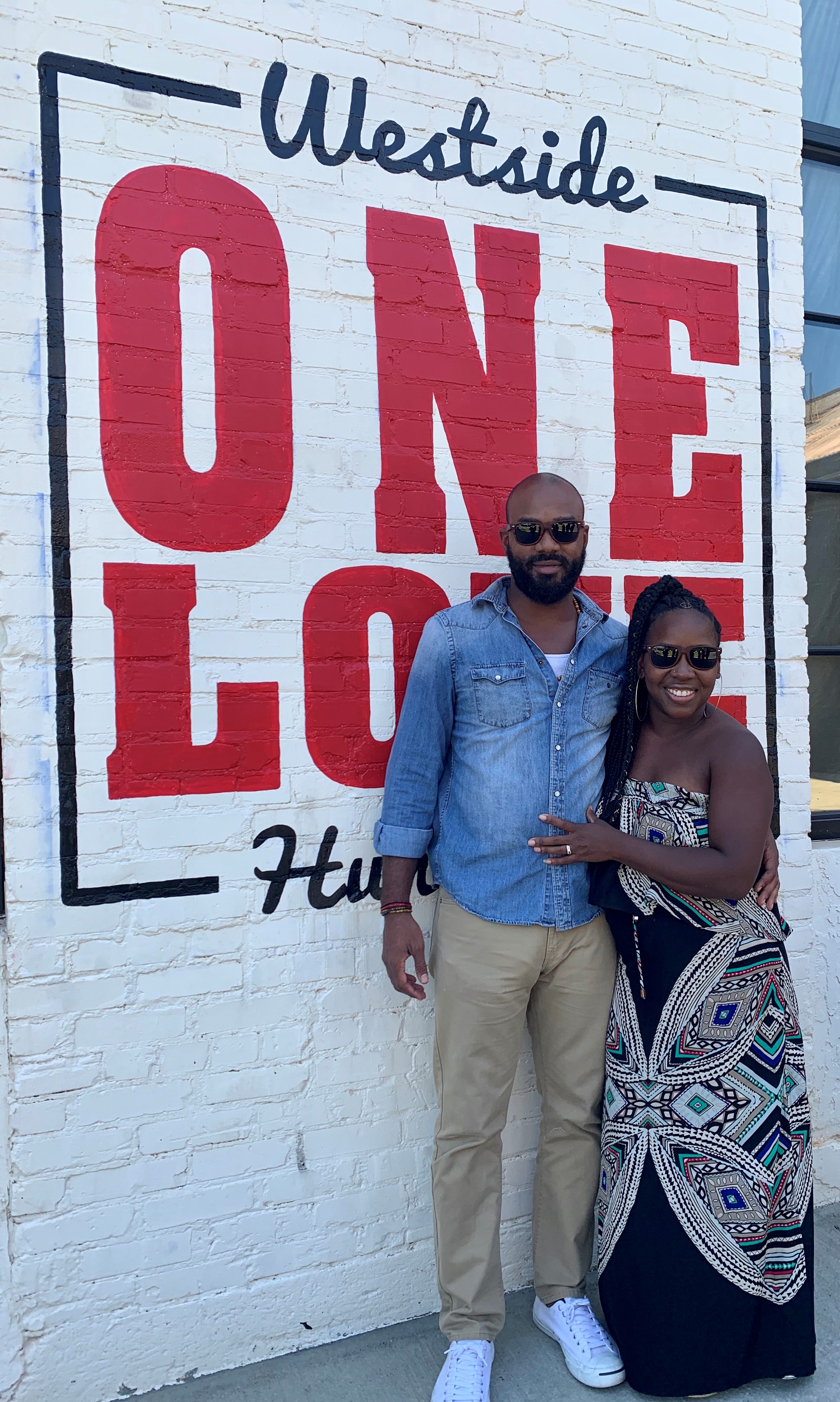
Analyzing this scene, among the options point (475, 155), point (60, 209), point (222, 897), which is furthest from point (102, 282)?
point (222, 897)

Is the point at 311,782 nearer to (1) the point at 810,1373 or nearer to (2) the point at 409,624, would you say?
(2) the point at 409,624

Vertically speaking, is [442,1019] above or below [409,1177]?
above

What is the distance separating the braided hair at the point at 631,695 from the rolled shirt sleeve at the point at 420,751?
0.41m

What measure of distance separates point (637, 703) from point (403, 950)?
83 cm

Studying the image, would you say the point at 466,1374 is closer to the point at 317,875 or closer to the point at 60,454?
the point at 317,875

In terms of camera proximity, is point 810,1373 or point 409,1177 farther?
point 409,1177

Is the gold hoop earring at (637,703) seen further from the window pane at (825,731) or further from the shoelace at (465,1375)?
the shoelace at (465,1375)

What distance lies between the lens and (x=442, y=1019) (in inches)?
92.9

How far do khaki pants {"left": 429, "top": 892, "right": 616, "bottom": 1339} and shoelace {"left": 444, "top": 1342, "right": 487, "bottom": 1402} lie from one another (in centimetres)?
3

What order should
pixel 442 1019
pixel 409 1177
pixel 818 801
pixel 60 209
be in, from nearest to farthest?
pixel 60 209 → pixel 442 1019 → pixel 409 1177 → pixel 818 801

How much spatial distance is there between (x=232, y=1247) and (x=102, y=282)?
2348 millimetres

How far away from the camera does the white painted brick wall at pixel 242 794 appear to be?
2.20 meters

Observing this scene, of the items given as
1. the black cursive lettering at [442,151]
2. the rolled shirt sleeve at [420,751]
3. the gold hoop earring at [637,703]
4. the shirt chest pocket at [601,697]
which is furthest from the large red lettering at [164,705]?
the black cursive lettering at [442,151]

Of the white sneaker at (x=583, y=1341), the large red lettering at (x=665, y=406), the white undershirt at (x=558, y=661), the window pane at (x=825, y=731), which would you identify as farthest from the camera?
the window pane at (x=825, y=731)
